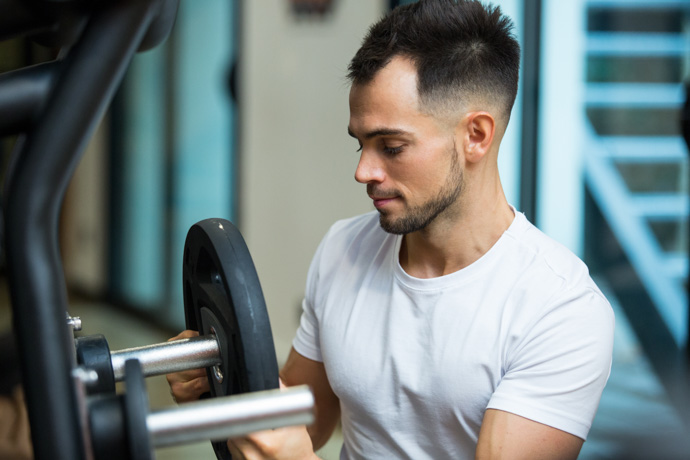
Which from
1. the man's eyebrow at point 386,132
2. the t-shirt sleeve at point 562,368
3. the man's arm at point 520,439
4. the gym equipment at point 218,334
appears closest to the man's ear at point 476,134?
the man's eyebrow at point 386,132

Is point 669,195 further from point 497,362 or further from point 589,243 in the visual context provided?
point 497,362

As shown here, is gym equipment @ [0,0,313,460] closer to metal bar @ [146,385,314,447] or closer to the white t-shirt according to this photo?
metal bar @ [146,385,314,447]

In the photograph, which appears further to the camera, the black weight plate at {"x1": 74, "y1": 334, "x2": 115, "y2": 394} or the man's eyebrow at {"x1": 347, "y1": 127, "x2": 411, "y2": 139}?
the man's eyebrow at {"x1": 347, "y1": 127, "x2": 411, "y2": 139}

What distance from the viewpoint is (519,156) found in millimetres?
2814

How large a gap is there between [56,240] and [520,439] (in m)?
0.69

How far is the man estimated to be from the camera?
3.28ft

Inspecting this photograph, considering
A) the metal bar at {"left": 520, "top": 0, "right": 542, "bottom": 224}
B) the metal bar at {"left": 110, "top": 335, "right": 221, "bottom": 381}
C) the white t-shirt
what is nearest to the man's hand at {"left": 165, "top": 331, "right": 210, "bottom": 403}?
the metal bar at {"left": 110, "top": 335, "right": 221, "bottom": 381}

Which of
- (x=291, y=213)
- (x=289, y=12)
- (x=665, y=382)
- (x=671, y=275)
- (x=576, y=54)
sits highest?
(x=289, y=12)

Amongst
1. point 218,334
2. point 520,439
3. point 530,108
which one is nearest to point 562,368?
point 520,439

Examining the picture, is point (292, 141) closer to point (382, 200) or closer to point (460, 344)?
point (382, 200)

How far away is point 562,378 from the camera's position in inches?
39.1

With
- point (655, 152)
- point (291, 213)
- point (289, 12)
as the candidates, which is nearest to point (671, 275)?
point (655, 152)

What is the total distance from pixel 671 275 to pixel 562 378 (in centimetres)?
205

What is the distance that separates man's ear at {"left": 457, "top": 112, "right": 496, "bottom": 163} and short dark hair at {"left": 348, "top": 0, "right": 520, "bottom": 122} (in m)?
0.03
